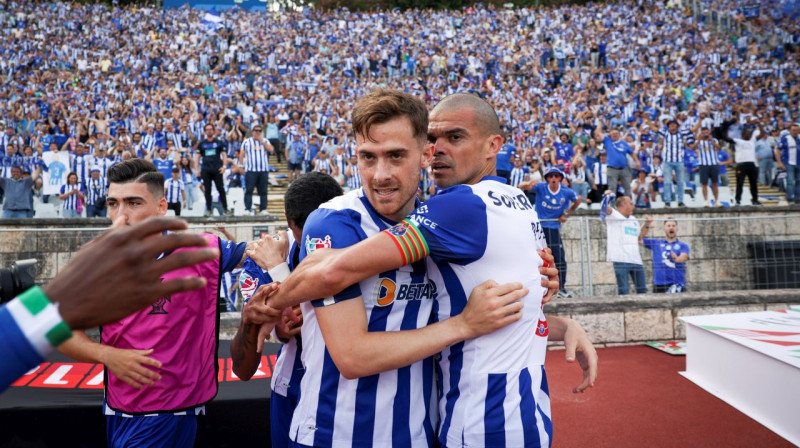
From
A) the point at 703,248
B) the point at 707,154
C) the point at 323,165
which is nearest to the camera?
the point at 703,248

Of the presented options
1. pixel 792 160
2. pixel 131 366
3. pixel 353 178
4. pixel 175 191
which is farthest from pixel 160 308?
pixel 792 160

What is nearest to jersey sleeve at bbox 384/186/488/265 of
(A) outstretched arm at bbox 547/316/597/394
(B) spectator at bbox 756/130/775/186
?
(A) outstretched arm at bbox 547/316/597/394

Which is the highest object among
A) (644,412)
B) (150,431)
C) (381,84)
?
(381,84)

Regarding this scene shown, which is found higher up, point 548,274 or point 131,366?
point 548,274

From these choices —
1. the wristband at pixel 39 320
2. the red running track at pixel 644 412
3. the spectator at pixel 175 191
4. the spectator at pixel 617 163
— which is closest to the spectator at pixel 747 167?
the spectator at pixel 617 163

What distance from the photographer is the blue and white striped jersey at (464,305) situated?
1.87 metres

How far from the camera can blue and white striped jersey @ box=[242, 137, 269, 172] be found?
532 inches

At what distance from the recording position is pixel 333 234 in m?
1.95

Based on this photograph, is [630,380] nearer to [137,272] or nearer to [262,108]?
[137,272]

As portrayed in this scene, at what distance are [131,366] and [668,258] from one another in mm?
8561

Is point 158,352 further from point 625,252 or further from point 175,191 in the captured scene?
point 175,191

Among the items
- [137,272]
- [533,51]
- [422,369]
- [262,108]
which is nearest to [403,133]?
[422,369]

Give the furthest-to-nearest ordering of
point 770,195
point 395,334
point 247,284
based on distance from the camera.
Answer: point 770,195
point 247,284
point 395,334

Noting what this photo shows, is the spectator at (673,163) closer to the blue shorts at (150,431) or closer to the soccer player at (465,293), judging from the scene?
the soccer player at (465,293)
